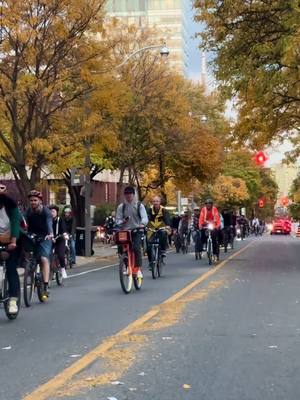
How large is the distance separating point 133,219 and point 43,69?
917 cm

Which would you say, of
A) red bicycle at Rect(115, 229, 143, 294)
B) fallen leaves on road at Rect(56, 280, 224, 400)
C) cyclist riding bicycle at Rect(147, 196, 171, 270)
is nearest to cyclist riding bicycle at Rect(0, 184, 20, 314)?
fallen leaves on road at Rect(56, 280, 224, 400)

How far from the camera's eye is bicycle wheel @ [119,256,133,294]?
12038mm

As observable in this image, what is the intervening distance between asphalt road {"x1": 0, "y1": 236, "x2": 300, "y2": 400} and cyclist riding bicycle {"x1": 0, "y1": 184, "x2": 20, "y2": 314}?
40 centimetres

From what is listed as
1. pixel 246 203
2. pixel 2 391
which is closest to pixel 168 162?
pixel 2 391

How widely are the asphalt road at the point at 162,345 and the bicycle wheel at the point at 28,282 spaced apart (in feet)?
0.58

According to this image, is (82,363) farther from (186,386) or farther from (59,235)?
(59,235)

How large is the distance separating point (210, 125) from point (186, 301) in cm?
3821

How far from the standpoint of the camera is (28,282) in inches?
434

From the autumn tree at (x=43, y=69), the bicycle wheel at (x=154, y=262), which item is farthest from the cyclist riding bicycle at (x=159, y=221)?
the autumn tree at (x=43, y=69)

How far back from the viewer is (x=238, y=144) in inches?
1100

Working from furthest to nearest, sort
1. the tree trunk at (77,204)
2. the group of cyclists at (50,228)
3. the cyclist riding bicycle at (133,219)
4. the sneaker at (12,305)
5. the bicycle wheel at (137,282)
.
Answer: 1. the tree trunk at (77,204)
2. the bicycle wheel at (137,282)
3. the cyclist riding bicycle at (133,219)
4. the sneaker at (12,305)
5. the group of cyclists at (50,228)

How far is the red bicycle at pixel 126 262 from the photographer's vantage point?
39.6 ft

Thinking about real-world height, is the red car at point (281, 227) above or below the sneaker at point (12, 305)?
above

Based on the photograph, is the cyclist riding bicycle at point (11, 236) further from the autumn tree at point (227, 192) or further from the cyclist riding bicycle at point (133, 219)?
the autumn tree at point (227, 192)
